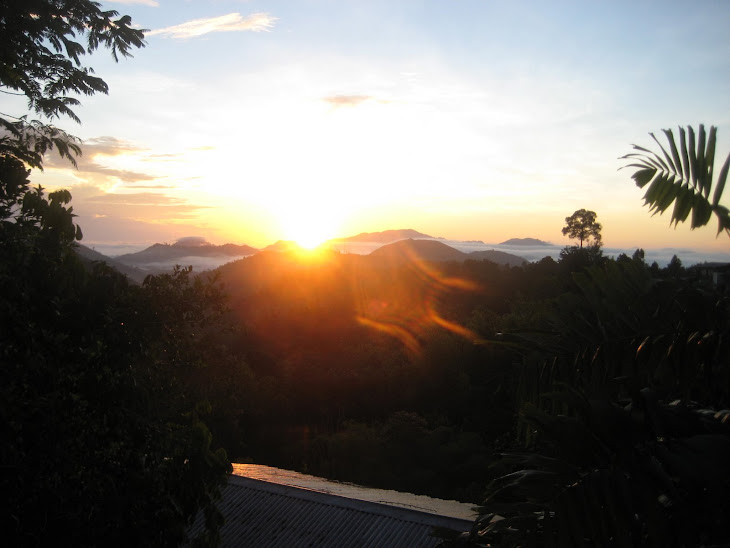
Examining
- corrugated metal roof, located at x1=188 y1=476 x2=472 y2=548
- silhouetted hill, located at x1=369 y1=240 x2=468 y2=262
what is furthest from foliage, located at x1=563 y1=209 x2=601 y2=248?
silhouetted hill, located at x1=369 y1=240 x2=468 y2=262

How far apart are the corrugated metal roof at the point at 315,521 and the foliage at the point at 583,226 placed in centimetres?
3691

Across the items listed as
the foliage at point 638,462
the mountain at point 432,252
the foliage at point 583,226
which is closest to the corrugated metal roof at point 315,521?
the foliage at point 638,462

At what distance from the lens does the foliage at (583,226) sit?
4241 centimetres

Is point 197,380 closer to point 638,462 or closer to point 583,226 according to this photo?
point 638,462

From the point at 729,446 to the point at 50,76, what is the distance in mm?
10495

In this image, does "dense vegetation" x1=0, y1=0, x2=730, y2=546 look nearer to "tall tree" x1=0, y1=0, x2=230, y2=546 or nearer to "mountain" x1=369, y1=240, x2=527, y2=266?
"tall tree" x1=0, y1=0, x2=230, y2=546

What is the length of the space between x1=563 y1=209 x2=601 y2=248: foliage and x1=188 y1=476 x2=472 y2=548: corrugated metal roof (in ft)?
121

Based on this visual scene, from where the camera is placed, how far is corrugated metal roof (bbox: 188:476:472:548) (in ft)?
28.3

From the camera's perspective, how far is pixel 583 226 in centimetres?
4266

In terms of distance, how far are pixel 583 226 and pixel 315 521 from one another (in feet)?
126

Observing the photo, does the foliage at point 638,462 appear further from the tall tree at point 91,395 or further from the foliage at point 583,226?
the foliage at point 583,226

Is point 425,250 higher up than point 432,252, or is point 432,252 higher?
point 425,250

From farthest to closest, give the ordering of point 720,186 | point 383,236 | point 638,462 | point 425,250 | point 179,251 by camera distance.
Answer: point 383,236 < point 425,250 < point 179,251 < point 720,186 < point 638,462

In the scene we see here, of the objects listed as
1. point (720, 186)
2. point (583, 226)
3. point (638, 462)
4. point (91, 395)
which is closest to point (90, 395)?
point (91, 395)
